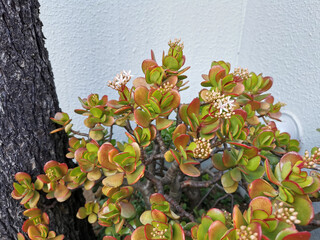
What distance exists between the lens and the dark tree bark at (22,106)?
0.63m

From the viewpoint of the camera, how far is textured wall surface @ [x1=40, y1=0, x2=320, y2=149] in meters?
1.03

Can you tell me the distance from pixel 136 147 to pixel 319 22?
0.95 meters

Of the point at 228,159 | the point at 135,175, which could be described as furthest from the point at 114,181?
the point at 228,159

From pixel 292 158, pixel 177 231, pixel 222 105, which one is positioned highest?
pixel 222 105

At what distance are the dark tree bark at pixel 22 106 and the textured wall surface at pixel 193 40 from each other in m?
0.51

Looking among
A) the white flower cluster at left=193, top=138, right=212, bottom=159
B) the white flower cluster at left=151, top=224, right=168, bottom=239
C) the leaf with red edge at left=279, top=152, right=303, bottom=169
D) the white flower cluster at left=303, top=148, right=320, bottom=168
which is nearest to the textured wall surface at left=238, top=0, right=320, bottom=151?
the white flower cluster at left=303, top=148, right=320, bottom=168

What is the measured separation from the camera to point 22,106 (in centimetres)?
68

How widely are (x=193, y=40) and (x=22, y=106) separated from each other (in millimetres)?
1018

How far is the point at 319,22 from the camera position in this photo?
3.04 feet

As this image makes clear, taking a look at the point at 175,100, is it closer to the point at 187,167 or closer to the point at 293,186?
the point at 187,167

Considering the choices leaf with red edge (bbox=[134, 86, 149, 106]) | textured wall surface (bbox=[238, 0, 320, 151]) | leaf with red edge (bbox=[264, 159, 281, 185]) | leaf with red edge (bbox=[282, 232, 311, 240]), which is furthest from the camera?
textured wall surface (bbox=[238, 0, 320, 151])

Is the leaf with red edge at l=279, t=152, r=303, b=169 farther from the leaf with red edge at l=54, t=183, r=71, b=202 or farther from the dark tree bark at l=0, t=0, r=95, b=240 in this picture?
the dark tree bark at l=0, t=0, r=95, b=240

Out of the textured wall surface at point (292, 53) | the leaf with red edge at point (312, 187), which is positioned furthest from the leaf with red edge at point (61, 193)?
the textured wall surface at point (292, 53)

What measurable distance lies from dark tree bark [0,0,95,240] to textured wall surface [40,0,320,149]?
51 centimetres
